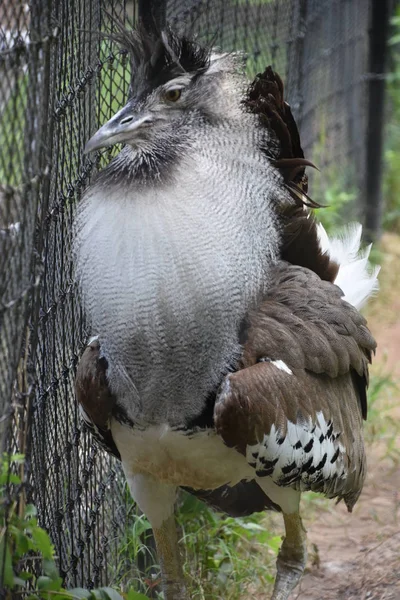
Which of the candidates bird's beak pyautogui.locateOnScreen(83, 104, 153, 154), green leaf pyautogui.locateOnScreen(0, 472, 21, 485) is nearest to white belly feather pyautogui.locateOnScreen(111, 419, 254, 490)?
green leaf pyautogui.locateOnScreen(0, 472, 21, 485)

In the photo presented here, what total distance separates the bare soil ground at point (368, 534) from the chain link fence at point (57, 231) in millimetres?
869

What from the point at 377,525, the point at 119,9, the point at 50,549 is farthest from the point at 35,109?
the point at 377,525

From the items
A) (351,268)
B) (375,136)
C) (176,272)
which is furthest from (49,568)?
(375,136)

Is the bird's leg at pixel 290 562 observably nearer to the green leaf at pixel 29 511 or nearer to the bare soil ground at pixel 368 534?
the bare soil ground at pixel 368 534

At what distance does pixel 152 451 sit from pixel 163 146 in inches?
34.1

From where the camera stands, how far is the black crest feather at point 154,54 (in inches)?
114

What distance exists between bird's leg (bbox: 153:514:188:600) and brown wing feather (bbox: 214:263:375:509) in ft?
1.61

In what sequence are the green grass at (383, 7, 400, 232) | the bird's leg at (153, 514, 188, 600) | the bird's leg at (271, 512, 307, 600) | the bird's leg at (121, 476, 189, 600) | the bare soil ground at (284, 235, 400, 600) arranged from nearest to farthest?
the bird's leg at (121, 476, 189, 600) → the bird's leg at (153, 514, 188, 600) → the bird's leg at (271, 512, 307, 600) → the bare soil ground at (284, 235, 400, 600) → the green grass at (383, 7, 400, 232)

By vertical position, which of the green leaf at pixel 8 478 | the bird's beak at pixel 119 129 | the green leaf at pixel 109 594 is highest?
the bird's beak at pixel 119 129

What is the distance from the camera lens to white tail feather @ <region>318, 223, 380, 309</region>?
12.1 feet

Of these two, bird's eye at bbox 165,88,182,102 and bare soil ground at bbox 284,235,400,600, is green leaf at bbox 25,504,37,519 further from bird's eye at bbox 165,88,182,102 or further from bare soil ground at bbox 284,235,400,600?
bare soil ground at bbox 284,235,400,600

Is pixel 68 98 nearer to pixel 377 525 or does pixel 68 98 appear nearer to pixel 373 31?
pixel 377 525

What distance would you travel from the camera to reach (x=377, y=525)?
456 centimetres

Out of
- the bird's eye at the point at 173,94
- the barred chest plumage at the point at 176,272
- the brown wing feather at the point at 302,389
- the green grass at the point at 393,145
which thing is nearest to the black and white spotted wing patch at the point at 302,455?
the brown wing feather at the point at 302,389
